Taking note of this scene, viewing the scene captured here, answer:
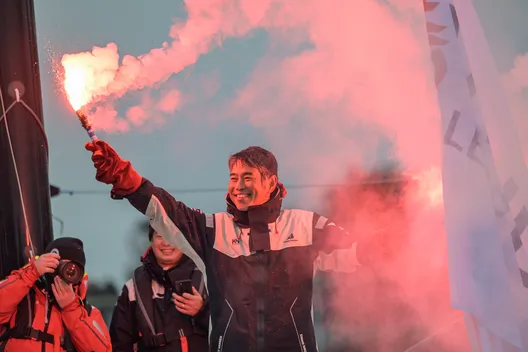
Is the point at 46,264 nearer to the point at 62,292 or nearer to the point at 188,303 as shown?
the point at 62,292

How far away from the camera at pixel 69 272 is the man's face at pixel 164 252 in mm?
433

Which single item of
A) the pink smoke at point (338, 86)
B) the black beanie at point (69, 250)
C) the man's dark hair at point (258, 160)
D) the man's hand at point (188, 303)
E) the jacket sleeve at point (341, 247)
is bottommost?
the man's hand at point (188, 303)

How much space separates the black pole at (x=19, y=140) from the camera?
3.24m

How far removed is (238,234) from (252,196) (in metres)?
0.18

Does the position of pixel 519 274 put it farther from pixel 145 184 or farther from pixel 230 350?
pixel 145 184

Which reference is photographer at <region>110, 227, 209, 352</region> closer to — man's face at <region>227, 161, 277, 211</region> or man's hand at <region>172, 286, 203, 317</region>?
man's hand at <region>172, 286, 203, 317</region>

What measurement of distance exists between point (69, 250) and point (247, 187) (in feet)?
2.81

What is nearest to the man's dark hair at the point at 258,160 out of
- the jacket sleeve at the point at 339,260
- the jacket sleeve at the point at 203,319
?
the jacket sleeve at the point at 339,260

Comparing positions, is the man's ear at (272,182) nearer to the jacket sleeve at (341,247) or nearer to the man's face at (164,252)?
the jacket sleeve at (341,247)

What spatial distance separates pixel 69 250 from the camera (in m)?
3.01

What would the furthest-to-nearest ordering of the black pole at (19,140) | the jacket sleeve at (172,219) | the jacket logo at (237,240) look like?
the black pole at (19,140)
the jacket logo at (237,240)
the jacket sleeve at (172,219)

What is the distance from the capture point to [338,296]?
14.2ft

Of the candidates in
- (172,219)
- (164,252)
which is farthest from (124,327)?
(172,219)

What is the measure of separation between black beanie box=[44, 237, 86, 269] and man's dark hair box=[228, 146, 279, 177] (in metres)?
0.79
